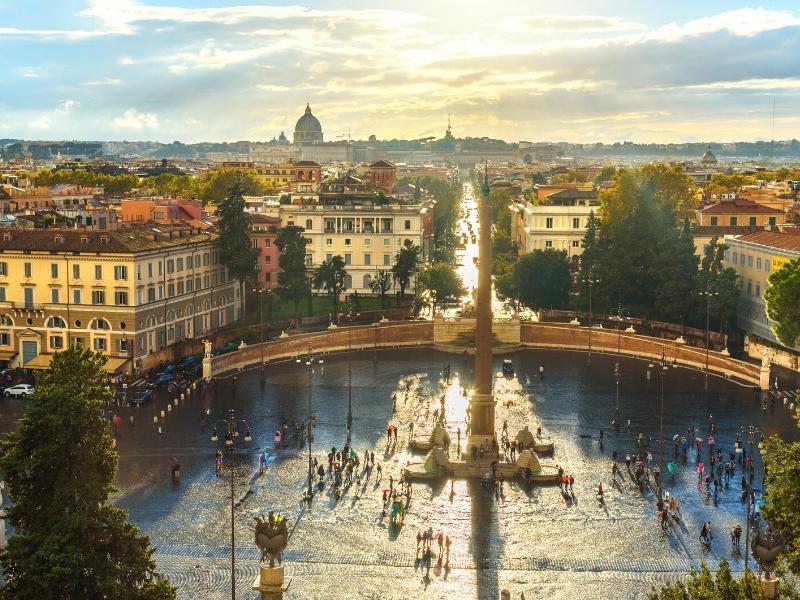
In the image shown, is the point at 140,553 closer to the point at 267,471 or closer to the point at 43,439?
the point at 43,439

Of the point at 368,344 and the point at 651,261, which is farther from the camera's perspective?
the point at 651,261

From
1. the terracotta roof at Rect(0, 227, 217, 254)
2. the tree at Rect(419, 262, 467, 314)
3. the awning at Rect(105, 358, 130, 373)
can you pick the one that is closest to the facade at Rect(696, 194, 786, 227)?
the tree at Rect(419, 262, 467, 314)

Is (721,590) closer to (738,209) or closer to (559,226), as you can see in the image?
(738,209)

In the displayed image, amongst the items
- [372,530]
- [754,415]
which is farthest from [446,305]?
[372,530]

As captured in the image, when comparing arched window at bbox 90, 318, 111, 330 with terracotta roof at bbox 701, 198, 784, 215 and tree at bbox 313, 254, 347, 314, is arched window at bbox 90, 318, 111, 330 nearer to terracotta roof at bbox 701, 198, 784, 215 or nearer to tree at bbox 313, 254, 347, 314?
tree at bbox 313, 254, 347, 314

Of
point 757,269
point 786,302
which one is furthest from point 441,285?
point 786,302
